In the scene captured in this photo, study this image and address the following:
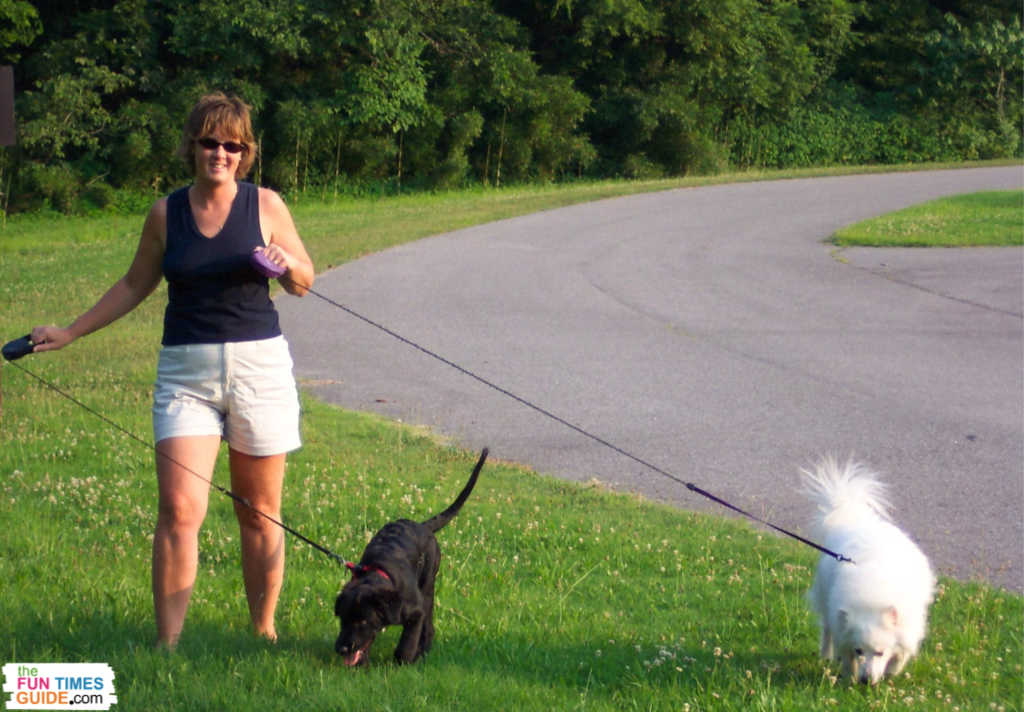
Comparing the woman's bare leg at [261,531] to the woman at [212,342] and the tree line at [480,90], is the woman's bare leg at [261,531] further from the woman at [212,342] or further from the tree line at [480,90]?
the tree line at [480,90]

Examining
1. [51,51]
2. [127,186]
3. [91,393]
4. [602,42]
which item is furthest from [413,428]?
[602,42]

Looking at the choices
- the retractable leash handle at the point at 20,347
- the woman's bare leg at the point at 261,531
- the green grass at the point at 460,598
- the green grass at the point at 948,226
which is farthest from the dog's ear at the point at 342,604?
the green grass at the point at 948,226

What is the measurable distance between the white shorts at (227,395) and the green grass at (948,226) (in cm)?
1757

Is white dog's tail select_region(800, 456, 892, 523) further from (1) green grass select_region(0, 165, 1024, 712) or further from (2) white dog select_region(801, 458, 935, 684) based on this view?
(1) green grass select_region(0, 165, 1024, 712)

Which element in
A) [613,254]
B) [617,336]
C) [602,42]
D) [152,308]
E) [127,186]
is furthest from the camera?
[602,42]

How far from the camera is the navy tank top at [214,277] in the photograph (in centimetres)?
418

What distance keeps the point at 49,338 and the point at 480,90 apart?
3070 cm

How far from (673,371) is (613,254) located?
8.52m

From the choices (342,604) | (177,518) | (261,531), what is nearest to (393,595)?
(342,604)

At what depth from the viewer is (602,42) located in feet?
124

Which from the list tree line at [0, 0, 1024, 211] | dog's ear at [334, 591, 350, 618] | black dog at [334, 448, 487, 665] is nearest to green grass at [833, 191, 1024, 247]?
tree line at [0, 0, 1024, 211]

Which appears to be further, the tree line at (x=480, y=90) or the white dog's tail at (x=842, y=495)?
the tree line at (x=480, y=90)

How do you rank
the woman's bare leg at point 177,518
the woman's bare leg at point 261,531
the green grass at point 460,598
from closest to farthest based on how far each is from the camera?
the green grass at point 460,598 < the woman's bare leg at point 177,518 < the woman's bare leg at point 261,531

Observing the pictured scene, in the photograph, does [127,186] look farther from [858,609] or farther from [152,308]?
[858,609]
